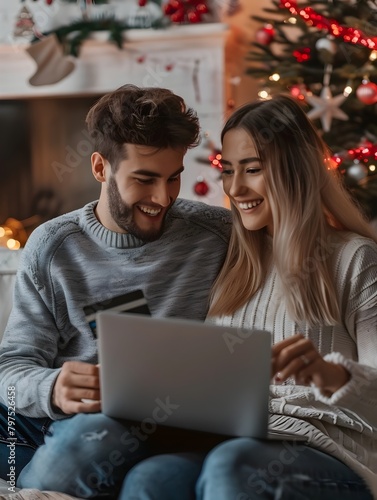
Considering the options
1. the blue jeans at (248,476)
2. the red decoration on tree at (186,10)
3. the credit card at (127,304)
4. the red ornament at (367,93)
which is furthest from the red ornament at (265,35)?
the blue jeans at (248,476)

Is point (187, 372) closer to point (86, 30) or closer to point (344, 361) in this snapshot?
point (344, 361)

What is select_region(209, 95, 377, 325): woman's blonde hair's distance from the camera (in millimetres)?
1415

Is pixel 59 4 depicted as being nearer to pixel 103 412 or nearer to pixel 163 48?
pixel 163 48

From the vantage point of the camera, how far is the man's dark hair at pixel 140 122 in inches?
58.4

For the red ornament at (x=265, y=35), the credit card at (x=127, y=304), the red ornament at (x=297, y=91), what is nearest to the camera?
the credit card at (x=127, y=304)

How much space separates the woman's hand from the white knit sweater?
0.01m

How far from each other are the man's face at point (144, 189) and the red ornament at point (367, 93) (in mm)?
1211

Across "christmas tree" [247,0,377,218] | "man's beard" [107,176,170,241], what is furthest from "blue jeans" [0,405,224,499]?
"christmas tree" [247,0,377,218]

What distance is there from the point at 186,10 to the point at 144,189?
6.56 ft

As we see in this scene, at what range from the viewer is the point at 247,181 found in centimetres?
148

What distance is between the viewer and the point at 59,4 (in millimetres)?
3414

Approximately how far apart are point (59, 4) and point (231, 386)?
2.67 metres

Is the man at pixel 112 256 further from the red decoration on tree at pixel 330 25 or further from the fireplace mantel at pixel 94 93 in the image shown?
the fireplace mantel at pixel 94 93

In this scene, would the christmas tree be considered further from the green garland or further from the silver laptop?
the silver laptop
